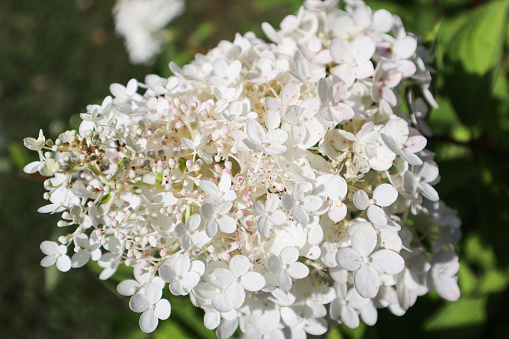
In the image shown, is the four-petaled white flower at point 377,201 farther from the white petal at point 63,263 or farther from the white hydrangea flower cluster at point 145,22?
the white hydrangea flower cluster at point 145,22

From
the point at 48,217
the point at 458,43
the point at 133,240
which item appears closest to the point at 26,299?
the point at 48,217

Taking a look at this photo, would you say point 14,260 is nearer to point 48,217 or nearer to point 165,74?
point 48,217

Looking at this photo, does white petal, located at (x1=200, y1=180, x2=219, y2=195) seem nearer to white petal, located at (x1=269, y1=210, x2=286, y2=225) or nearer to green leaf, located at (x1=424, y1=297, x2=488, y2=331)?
white petal, located at (x1=269, y1=210, x2=286, y2=225)

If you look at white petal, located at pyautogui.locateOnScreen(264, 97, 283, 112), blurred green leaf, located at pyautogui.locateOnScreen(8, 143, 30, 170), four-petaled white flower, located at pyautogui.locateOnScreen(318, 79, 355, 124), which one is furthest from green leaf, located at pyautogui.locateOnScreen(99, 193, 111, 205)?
blurred green leaf, located at pyautogui.locateOnScreen(8, 143, 30, 170)

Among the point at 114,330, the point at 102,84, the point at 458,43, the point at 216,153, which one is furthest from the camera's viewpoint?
the point at 102,84

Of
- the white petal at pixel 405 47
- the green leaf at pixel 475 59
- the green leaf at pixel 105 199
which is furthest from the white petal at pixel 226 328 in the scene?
the green leaf at pixel 475 59

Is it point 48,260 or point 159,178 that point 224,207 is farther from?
point 48,260
